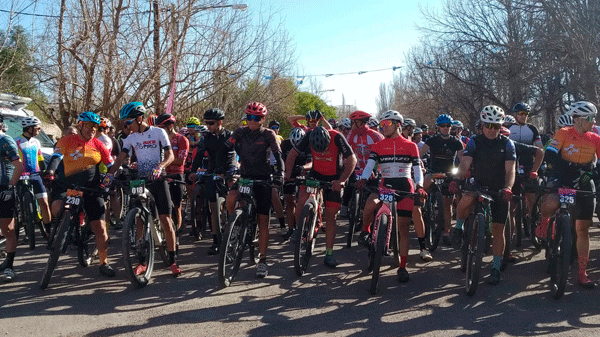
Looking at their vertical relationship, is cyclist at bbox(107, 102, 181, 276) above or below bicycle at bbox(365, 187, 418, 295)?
above

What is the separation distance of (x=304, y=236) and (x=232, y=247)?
3.11 feet

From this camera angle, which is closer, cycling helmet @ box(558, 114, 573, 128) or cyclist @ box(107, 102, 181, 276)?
cyclist @ box(107, 102, 181, 276)

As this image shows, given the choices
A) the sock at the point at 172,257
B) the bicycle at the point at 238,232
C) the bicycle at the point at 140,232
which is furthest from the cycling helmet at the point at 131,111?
the sock at the point at 172,257

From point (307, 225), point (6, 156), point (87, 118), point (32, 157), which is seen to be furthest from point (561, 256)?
point (32, 157)

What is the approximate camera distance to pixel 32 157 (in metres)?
9.06

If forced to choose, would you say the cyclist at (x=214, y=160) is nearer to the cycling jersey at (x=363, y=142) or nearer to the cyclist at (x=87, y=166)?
the cyclist at (x=87, y=166)

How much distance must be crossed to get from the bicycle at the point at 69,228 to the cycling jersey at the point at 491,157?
420 centimetres

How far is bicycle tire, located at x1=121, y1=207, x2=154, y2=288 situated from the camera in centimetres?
589

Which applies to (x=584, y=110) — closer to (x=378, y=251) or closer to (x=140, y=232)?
(x=378, y=251)

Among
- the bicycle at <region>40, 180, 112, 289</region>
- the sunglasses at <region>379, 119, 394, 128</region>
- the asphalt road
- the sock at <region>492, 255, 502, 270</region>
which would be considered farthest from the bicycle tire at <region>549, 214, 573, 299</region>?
the bicycle at <region>40, 180, 112, 289</region>

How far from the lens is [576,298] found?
230 inches

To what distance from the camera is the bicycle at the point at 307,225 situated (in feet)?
21.6

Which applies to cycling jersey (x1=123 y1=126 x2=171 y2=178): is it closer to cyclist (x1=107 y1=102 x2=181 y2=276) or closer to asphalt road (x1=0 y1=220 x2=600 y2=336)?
cyclist (x1=107 y1=102 x2=181 y2=276)

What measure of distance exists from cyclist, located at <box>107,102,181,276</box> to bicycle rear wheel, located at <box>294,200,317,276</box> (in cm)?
141
